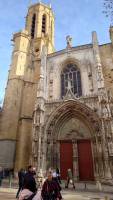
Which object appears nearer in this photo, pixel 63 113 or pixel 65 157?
pixel 65 157

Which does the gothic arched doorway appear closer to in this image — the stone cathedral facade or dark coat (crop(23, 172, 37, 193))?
the stone cathedral facade

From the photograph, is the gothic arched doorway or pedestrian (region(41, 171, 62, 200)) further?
the gothic arched doorway

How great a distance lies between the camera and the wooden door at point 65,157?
44.5 feet

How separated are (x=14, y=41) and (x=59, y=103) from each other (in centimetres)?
1117

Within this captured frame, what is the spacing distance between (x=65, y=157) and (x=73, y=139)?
5.01ft

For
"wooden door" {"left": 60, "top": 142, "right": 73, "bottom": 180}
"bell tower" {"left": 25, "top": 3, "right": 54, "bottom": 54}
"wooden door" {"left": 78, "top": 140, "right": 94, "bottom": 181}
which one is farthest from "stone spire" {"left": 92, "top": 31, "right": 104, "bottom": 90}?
"bell tower" {"left": 25, "top": 3, "right": 54, "bottom": 54}

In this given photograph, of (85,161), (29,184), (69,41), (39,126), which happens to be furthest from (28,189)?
(69,41)

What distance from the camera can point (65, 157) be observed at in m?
14.0

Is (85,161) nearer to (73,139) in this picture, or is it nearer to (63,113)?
(73,139)

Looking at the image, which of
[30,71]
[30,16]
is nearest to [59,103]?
A: [30,71]

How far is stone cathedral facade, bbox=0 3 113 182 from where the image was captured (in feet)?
43.0

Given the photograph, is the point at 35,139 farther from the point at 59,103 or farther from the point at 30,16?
the point at 30,16

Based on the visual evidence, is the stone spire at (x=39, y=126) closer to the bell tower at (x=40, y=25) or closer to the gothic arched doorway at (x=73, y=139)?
the gothic arched doorway at (x=73, y=139)

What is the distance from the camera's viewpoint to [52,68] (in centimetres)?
1864
